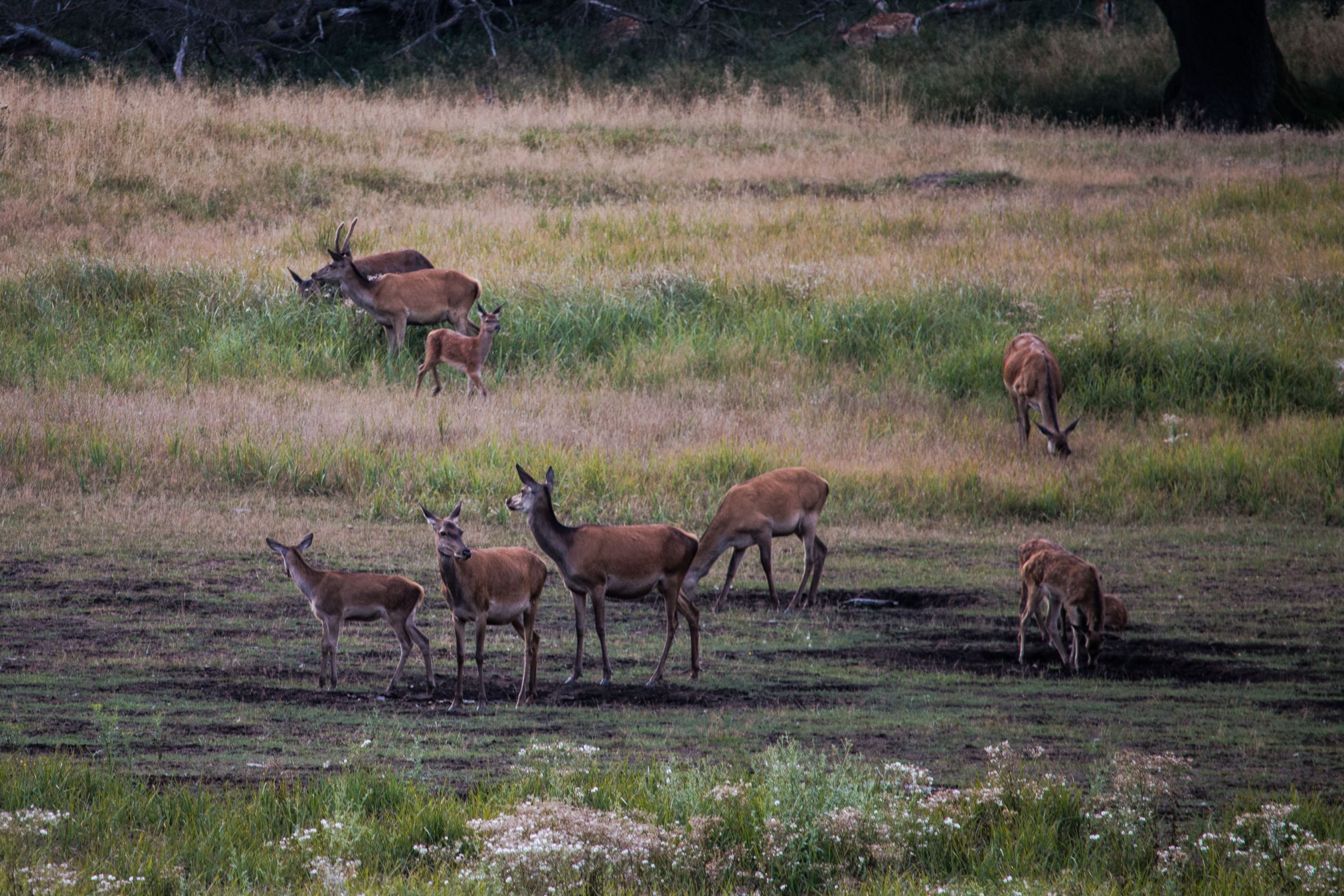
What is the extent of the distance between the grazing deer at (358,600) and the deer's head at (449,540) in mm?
663

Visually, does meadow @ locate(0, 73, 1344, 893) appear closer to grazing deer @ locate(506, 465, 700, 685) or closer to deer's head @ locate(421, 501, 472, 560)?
grazing deer @ locate(506, 465, 700, 685)

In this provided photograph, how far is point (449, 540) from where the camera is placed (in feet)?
26.7

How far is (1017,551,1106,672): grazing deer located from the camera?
958 centimetres

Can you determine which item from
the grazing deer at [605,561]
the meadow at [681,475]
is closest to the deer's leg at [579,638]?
the grazing deer at [605,561]

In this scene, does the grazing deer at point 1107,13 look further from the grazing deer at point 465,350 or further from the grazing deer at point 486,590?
the grazing deer at point 486,590

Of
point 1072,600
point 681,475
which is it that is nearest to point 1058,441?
point 681,475

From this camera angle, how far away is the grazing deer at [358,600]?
880 cm

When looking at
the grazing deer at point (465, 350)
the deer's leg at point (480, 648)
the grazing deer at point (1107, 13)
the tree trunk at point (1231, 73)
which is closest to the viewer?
the deer's leg at point (480, 648)

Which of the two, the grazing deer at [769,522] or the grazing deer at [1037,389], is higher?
the grazing deer at [1037,389]

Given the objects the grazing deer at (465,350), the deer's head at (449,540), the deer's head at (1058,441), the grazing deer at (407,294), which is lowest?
the deer's head at (1058,441)

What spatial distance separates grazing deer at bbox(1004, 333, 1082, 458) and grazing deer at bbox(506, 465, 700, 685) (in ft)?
23.2

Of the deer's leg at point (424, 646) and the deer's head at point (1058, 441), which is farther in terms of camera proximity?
the deer's head at point (1058, 441)

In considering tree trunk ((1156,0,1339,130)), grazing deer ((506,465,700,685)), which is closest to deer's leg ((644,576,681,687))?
grazing deer ((506,465,700,685))

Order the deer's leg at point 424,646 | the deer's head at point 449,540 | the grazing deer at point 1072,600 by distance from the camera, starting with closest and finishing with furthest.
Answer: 1. the deer's head at point 449,540
2. the deer's leg at point 424,646
3. the grazing deer at point 1072,600
